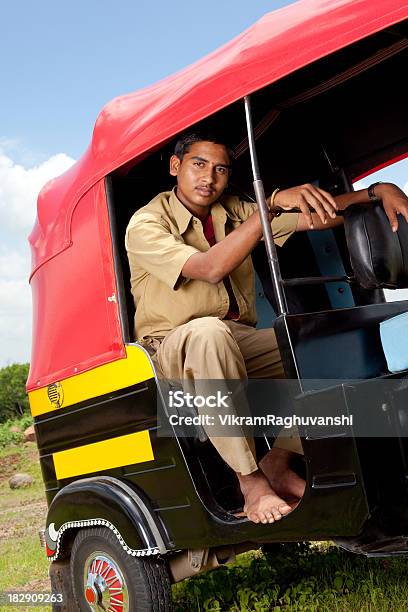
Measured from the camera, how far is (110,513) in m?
3.79

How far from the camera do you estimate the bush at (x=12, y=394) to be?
23.0 meters

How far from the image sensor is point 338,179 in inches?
181

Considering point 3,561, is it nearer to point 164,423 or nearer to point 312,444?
point 164,423

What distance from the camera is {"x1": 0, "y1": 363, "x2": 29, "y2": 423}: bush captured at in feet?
75.4

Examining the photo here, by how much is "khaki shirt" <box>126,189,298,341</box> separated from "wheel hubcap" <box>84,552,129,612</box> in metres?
1.11

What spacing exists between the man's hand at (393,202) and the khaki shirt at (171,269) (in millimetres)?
626

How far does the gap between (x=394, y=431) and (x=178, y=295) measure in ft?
4.25

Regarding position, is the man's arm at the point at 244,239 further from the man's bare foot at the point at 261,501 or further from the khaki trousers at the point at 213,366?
the man's bare foot at the point at 261,501

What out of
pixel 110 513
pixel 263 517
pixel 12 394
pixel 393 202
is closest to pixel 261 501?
pixel 263 517

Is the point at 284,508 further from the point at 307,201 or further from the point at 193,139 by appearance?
the point at 193,139

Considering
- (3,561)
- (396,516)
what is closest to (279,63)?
(396,516)

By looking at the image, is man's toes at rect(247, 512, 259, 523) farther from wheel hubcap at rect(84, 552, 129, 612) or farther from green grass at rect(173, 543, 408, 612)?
green grass at rect(173, 543, 408, 612)

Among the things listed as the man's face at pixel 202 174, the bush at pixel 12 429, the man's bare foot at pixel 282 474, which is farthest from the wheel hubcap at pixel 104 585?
the bush at pixel 12 429

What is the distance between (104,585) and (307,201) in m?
2.09
